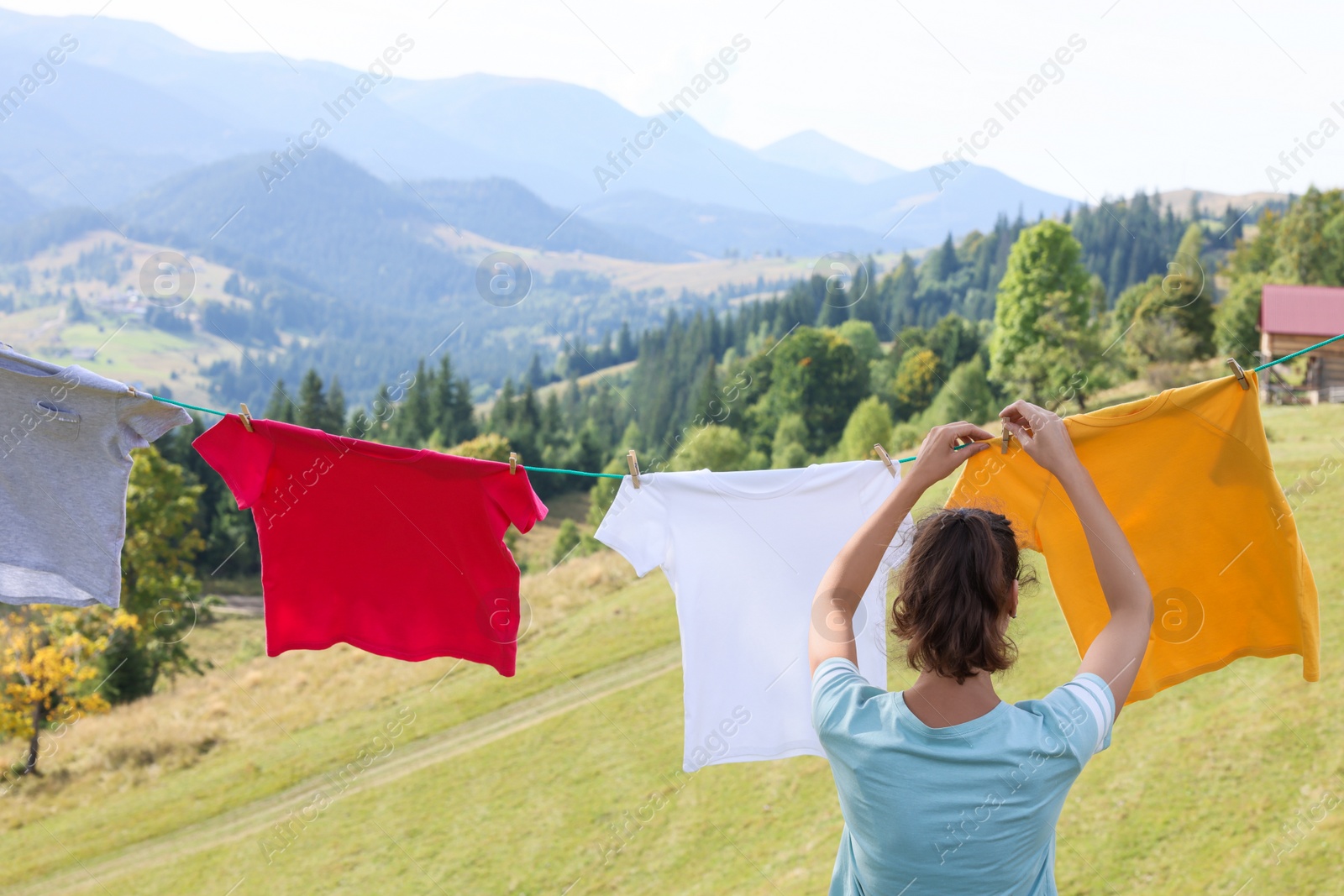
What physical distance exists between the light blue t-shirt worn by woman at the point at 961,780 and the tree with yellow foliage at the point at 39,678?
19.9 metres

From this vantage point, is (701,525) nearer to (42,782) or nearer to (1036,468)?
(1036,468)

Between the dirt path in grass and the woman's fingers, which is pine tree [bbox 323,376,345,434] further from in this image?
the woman's fingers

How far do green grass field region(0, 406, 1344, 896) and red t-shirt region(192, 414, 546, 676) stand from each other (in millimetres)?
5646

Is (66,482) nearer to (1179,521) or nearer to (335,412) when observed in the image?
(1179,521)

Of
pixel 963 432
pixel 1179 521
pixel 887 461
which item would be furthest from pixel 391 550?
pixel 1179 521

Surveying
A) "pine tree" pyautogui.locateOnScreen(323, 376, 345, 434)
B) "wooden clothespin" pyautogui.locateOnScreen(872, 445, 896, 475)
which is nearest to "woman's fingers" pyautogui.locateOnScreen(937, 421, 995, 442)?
"wooden clothespin" pyautogui.locateOnScreen(872, 445, 896, 475)

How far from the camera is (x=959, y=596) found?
204 centimetres

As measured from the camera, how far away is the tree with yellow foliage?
60.7ft

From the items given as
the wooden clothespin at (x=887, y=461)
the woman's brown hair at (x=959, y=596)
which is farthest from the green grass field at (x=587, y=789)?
the woman's brown hair at (x=959, y=596)

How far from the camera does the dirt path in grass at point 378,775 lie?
12.4 metres

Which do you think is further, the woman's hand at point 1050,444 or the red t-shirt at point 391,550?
the red t-shirt at point 391,550

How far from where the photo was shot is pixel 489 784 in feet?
41.0

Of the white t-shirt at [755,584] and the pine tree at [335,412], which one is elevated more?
the pine tree at [335,412]

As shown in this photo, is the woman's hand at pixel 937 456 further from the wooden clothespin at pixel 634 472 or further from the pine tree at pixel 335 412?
the pine tree at pixel 335 412
